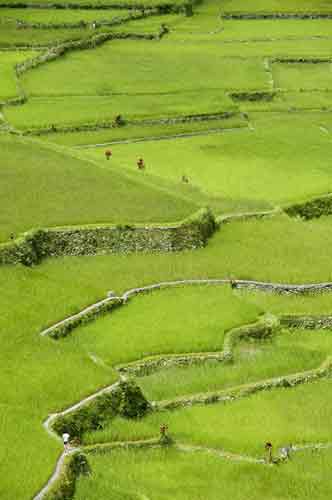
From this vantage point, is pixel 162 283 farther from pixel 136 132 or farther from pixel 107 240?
pixel 136 132

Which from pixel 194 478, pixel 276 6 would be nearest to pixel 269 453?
pixel 194 478

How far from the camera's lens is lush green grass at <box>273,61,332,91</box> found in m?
91.1

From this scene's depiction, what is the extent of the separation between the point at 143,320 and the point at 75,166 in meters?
18.8

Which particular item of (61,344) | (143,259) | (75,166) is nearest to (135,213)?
(143,259)

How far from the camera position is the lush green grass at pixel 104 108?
7269cm

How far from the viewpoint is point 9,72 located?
8412 cm

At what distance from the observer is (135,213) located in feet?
169

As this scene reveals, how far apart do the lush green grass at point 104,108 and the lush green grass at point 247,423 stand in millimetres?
38256

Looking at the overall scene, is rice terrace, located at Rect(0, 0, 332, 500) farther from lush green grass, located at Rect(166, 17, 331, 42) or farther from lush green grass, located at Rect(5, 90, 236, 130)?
lush green grass, located at Rect(166, 17, 331, 42)

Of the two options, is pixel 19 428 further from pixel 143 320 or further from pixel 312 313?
pixel 312 313

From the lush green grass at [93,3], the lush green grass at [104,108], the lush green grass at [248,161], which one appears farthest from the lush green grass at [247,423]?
the lush green grass at [93,3]

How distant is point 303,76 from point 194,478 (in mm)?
68754

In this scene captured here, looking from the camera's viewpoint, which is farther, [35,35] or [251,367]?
[35,35]

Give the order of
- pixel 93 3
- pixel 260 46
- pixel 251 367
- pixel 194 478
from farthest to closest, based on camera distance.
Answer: pixel 93 3 < pixel 260 46 < pixel 251 367 < pixel 194 478
